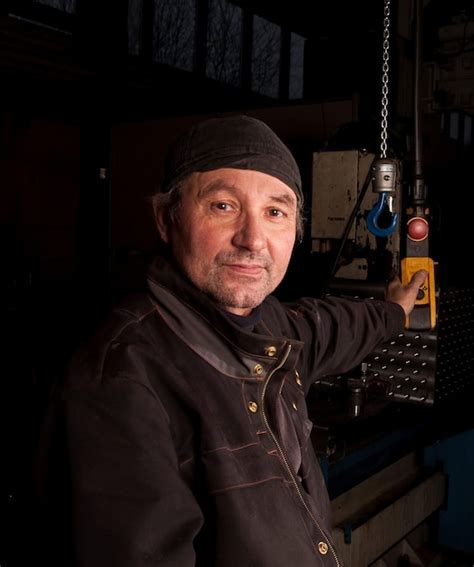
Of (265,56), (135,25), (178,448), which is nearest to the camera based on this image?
(178,448)

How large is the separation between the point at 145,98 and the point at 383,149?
15.0 feet

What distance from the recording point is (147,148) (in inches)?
166

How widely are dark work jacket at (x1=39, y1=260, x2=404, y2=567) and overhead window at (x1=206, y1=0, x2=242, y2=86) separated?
5.81 m

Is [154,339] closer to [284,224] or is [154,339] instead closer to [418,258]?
[284,224]

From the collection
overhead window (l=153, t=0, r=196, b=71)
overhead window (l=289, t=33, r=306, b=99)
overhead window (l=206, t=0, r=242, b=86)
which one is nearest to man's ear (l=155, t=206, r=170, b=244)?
overhead window (l=153, t=0, r=196, b=71)

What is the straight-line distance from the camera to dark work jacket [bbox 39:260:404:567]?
729mm

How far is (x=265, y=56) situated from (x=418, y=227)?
608 centimetres

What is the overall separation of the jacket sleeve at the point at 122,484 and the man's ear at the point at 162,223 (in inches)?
14.9

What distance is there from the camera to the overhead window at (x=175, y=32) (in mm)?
5746

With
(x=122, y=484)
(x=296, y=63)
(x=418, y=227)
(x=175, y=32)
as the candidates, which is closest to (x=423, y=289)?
(x=418, y=227)

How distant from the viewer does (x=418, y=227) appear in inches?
52.1

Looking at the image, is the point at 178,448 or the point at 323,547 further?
the point at 323,547

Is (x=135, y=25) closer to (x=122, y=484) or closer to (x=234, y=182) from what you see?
(x=234, y=182)

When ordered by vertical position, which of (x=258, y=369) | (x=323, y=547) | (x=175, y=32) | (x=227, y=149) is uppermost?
(x=175, y=32)
